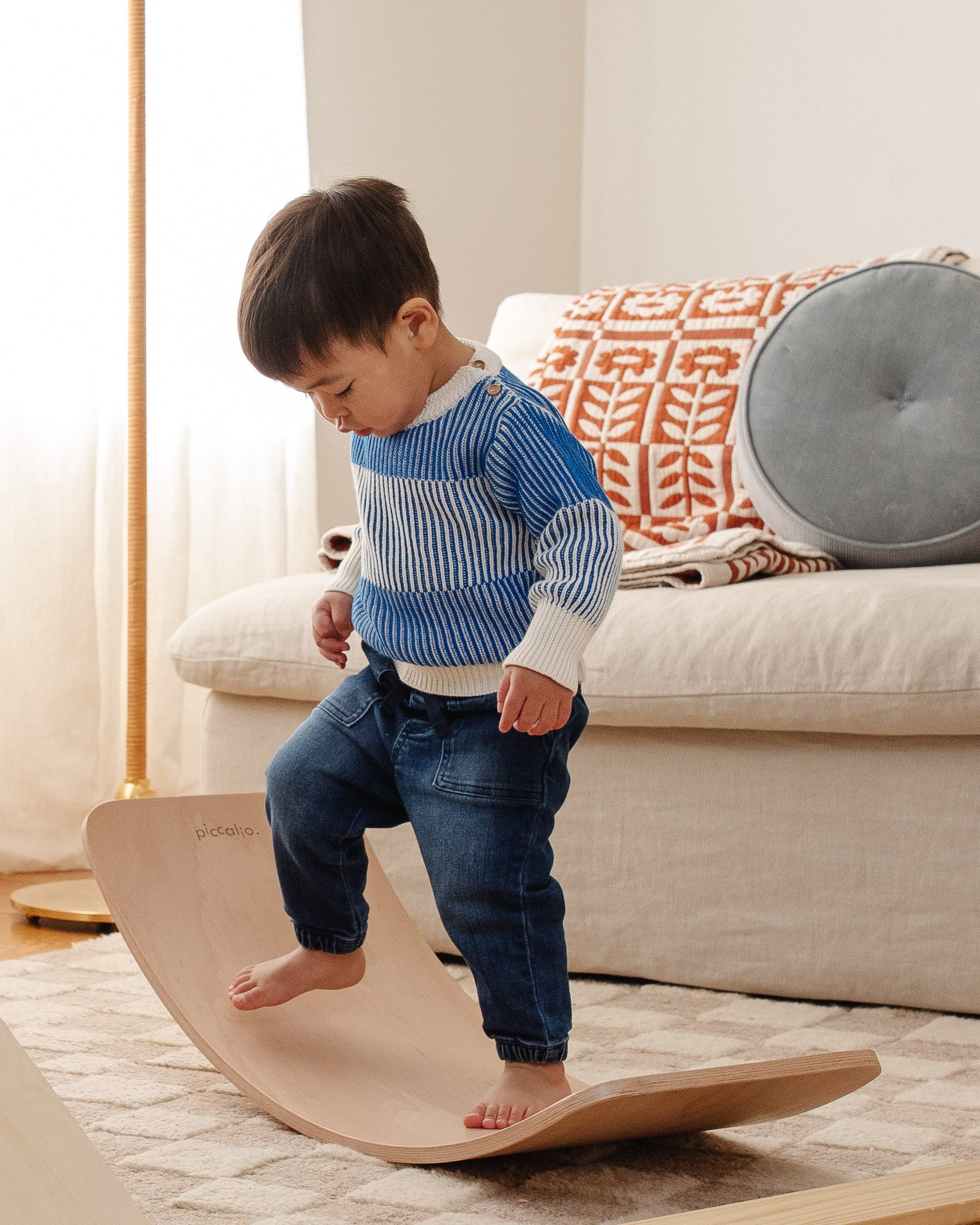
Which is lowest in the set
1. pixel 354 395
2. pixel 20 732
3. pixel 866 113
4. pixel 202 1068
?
pixel 20 732

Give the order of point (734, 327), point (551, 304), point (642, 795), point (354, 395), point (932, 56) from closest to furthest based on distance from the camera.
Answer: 1. point (354, 395)
2. point (642, 795)
3. point (734, 327)
4. point (551, 304)
5. point (932, 56)

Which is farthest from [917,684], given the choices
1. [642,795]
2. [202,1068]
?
[202,1068]

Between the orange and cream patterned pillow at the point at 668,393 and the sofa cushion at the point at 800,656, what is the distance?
0.32m

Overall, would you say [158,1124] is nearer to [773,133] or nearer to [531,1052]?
[531,1052]

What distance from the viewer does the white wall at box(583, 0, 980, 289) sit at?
7.73 ft

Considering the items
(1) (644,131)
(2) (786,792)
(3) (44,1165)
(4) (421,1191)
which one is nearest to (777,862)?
(2) (786,792)

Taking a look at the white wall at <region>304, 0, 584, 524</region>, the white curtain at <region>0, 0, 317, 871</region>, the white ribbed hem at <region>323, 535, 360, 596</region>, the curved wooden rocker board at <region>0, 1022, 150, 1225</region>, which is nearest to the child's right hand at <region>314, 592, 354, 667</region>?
the white ribbed hem at <region>323, 535, 360, 596</region>

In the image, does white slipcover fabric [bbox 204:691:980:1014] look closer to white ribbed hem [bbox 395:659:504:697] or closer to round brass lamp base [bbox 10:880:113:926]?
white ribbed hem [bbox 395:659:504:697]

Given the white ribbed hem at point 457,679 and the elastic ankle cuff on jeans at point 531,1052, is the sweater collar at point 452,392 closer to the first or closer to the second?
the white ribbed hem at point 457,679

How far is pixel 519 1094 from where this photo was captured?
3.14ft

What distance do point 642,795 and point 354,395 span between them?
23.7 inches

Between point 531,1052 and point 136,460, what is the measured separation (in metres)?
1.16

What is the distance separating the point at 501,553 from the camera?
1.00 meters

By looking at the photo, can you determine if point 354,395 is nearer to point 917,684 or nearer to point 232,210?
point 917,684
